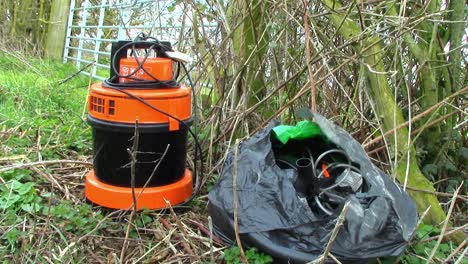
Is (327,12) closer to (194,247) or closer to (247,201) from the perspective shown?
(247,201)

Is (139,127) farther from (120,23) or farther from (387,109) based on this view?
(120,23)

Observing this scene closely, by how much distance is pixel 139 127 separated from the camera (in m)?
1.78

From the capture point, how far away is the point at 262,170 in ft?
5.30

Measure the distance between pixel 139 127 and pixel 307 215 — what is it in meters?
0.70

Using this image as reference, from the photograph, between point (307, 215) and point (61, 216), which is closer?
point (307, 215)

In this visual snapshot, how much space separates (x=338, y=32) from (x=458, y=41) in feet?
1.73

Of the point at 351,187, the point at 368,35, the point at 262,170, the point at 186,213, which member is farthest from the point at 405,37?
the point at 186,213

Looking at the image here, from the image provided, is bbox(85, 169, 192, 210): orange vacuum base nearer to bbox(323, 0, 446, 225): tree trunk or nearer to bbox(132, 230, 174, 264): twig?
bbox(132, 230, 174, 264): twig

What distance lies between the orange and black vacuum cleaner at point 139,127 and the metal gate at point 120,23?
0.88 m

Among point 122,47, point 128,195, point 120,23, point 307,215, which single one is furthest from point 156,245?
point 120,23

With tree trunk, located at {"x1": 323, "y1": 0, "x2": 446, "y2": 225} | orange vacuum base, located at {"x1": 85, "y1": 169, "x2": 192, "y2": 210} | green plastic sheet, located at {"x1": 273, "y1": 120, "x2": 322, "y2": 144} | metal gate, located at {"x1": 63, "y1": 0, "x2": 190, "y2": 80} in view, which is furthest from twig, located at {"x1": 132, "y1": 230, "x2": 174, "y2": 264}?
metal gate, located at {"x1": 63, "y1": 0, "x2": 190, "y2": 80}

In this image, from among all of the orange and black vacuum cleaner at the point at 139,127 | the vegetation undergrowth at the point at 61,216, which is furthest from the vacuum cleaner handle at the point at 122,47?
the vegetation undergrowth at the point at 61,216

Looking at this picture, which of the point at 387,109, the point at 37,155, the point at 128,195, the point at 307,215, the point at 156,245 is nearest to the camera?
the point at 307,215

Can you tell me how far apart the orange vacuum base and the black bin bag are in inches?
10.9
